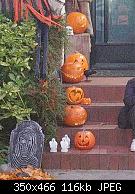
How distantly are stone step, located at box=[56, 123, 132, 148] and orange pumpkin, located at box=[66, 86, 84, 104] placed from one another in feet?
1.52

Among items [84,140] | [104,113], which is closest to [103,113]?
[104,113]

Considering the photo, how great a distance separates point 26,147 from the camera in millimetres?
7074

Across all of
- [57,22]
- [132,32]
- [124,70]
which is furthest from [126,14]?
[57,22]

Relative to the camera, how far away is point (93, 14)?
35.8ft

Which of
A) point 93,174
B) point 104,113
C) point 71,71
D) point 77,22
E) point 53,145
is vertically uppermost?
point 77,22

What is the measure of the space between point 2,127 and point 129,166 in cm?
175

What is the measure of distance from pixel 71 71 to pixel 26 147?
82.3 inches

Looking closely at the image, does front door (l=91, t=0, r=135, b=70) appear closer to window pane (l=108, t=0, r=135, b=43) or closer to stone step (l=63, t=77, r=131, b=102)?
window pane (l=108, t=0, r=135, b=43)

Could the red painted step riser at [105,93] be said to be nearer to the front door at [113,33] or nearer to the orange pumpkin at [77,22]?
the orange pumpkin at [77,22]

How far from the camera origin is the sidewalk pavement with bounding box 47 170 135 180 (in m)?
7.21

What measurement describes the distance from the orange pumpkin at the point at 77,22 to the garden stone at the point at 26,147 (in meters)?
3.16

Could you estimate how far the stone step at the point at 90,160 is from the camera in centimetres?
757

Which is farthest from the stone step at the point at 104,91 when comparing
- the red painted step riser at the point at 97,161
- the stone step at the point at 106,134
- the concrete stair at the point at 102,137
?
the red painted step riser at the point at 97,161

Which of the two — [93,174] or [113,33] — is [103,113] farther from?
[113,33]
